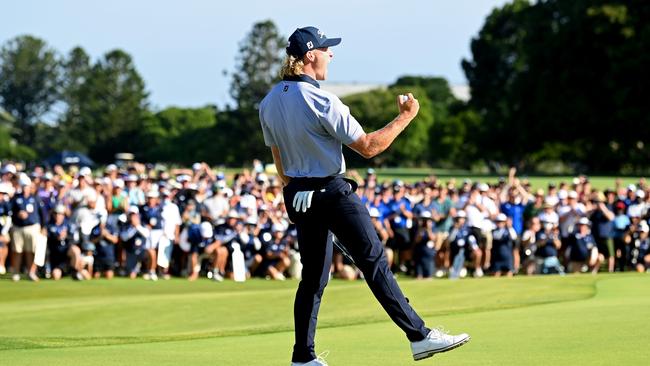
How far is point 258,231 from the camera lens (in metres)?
24.9

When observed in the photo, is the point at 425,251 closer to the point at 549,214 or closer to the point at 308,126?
the point at 549,214

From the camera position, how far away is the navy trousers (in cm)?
719

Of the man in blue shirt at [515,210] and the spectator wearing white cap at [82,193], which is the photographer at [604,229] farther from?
the spectator wearing white cap at [82,193]

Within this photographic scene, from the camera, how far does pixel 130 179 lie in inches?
1044

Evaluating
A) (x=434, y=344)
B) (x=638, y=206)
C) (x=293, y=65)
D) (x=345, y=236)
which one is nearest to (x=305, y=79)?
(x=293, y=65)

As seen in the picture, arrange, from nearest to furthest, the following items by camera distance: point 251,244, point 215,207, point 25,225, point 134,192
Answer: point 25,225
point 251,244
point 215,207
point 134,192

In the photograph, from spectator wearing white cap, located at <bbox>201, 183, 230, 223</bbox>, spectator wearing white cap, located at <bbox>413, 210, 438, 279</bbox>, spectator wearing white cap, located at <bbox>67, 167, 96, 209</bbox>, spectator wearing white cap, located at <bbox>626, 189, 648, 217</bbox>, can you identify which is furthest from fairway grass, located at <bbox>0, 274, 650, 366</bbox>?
spectator wearing white cap, located at <bbox>626, 189, 648, 217</bbox>

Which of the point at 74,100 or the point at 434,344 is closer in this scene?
the point at 434,344

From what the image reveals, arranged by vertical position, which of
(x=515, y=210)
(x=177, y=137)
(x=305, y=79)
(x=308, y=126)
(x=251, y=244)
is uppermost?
(x=177, y=137)

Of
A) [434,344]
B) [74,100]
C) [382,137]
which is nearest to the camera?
[382,137]

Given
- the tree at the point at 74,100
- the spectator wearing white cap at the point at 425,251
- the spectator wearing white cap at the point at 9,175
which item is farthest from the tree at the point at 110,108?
the spectator wearing white cap at the point at 425,251

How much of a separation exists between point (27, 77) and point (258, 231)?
133 metres

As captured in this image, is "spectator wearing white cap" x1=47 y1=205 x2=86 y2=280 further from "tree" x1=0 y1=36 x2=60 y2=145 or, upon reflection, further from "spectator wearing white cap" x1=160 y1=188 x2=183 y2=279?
"tree" x1=0 y1=36 x2=60 y2=145

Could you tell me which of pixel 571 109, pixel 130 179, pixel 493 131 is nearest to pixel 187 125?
pixel 493 131
